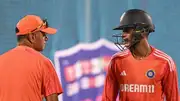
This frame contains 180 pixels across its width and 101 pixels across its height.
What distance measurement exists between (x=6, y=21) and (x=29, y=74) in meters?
0.96

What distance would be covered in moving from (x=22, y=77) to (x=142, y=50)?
1.83 feet

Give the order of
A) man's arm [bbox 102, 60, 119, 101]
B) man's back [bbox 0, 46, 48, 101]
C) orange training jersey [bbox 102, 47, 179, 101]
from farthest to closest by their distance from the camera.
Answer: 1. man's arm [bbox 102, 60, 119, 101]
2. orange training jersey [bbox 102, 47, 179, 101]
3. man's back [bbox 0, 46, 48, 101]

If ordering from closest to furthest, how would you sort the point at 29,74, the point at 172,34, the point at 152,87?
1. the point at 29,74
2. the point at 152,87
3. the point at 172,34

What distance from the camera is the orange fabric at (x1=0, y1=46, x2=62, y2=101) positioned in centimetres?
150

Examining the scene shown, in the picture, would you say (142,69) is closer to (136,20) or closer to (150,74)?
(150,74)

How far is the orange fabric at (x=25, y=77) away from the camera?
1498 millimetres

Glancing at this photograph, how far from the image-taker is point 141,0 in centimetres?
235

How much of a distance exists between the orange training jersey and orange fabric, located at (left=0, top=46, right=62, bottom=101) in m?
0.35

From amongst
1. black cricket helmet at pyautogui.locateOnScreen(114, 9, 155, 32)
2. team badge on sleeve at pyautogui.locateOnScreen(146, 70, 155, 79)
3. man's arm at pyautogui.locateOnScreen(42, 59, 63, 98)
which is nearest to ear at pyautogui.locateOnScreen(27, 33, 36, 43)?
man's arm at pyautogui.locateOnScreen(42, 59, 63, 98)

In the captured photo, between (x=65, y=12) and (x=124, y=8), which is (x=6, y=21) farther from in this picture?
(x=124, y=8)

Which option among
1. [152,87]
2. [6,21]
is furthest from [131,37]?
[6,21]

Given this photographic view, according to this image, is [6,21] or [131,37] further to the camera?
[6,21]

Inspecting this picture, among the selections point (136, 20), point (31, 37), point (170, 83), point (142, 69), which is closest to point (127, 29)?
point (136, 20)

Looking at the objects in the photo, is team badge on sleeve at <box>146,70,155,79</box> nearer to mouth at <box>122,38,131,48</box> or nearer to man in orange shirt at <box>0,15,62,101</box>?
mouth at <box>122,38,131,48</box>
